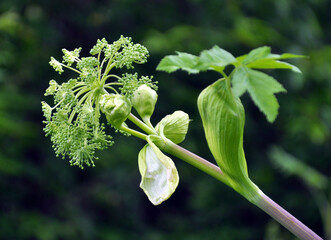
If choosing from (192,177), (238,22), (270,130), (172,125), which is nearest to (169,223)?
(192,177)

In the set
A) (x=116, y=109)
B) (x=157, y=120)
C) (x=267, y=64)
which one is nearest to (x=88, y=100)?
(x=116, y=109)

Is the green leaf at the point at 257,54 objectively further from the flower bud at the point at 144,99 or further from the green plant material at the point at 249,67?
the flower bud at the point at 144,99

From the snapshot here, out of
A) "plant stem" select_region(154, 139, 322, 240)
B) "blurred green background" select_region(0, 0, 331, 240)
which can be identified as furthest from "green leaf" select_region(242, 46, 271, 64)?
"blurred green background" select_region(0, 0, 331, 240)

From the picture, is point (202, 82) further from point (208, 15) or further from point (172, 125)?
point (172, 125)

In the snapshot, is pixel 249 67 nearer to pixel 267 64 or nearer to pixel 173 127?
pixel 267 64

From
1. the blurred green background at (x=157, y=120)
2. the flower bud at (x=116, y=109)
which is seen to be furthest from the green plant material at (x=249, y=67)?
the blurred green background at (x=157, y=120)
